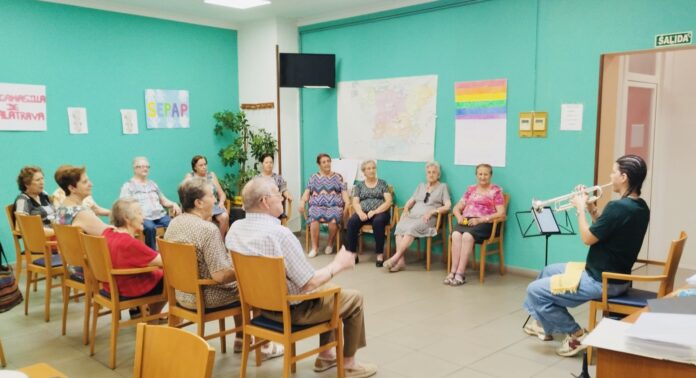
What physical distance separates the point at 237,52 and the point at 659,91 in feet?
17.4

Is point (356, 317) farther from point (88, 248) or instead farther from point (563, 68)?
point (563, 68)

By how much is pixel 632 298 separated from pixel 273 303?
6.78 feet

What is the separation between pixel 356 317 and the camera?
3.29 metres

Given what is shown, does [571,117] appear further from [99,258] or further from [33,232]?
[33,232]

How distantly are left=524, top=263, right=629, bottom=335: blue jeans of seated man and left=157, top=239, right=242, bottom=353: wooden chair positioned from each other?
1.90 meters

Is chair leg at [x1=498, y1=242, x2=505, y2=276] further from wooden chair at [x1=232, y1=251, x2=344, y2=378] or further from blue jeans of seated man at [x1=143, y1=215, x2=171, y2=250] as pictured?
blue jeans of seated man at [x1=143, y1=215, x2=171, y2=250]

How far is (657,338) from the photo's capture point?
1589 mm

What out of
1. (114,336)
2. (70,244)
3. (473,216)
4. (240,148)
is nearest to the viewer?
(114,336)

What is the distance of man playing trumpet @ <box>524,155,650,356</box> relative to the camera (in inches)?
128

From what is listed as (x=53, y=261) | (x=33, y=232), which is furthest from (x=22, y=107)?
(x=53, y=261)

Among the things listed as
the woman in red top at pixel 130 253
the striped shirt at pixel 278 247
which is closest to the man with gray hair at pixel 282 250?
the striped shirt at pixel 278 247

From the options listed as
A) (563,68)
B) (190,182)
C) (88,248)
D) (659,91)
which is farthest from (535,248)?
(88,248)

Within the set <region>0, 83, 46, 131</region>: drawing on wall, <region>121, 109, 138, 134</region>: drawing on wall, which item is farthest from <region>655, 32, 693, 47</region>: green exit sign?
<region>0, 83, 46, 131</region>: drawing on wall

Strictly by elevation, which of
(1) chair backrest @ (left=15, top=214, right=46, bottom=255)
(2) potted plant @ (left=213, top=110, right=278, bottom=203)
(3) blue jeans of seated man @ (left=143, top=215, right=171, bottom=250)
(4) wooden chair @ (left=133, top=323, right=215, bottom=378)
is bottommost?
(3) blue jeans of seated man @ (left=143, top=215, right=171, bottom=250)
